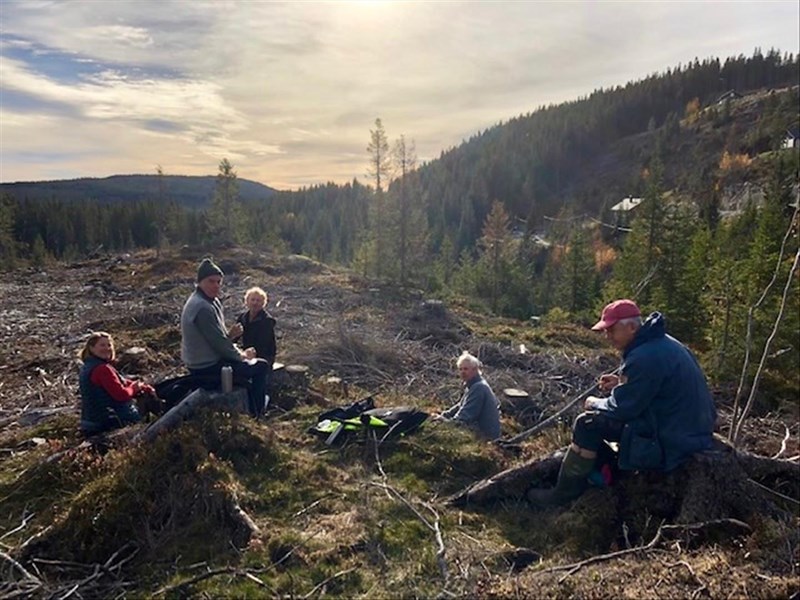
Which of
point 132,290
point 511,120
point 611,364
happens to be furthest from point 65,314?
point 511,120

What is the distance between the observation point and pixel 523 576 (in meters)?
3.88

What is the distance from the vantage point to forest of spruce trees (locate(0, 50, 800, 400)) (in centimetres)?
1881

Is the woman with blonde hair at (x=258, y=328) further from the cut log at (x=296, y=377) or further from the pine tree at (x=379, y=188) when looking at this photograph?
the pine tree at (x=379, y=188)

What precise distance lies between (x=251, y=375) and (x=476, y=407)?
2912 millimetres

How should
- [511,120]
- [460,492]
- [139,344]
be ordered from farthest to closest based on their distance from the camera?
[511,120]
[139,344]
[460,492]

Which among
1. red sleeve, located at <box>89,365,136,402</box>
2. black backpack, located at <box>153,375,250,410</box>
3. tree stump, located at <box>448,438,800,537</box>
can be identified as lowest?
tree stump, located at <box>448,438,800,537</box>

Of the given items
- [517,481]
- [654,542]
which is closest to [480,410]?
[517,481]

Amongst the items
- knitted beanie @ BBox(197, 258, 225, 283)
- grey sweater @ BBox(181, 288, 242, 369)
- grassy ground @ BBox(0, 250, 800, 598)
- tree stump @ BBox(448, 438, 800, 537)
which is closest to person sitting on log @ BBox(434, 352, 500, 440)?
grassy ground @ BBox(0, 250, 800, 598)

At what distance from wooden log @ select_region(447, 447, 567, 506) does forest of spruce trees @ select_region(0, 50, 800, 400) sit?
8.59 feet

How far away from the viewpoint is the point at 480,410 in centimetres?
751

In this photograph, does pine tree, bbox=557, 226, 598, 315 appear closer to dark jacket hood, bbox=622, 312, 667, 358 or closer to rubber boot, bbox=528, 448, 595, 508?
rubber boot, bbox=528, 448, 595, 508

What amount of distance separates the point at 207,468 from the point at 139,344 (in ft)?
25.5

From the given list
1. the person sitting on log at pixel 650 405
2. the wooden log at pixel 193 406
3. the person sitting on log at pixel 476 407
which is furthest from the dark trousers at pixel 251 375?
the person sitting on log at pixel 650 405

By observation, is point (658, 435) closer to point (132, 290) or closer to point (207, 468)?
point (207, 468)
